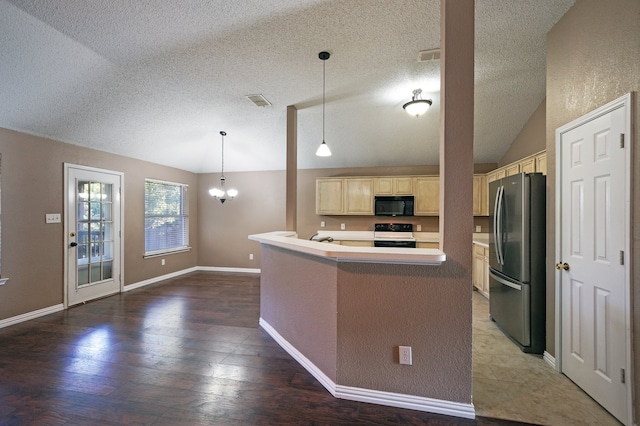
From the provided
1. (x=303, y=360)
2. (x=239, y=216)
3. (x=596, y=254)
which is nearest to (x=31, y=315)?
(x=239, y=216)

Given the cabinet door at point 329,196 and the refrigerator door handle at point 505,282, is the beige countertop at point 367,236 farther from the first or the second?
the refrigerator door handle at point 505,282

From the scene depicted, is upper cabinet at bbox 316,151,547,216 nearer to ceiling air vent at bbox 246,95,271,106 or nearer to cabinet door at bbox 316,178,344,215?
cabinet door at bbox 316,178,344,215

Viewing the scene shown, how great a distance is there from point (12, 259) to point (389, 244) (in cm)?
539

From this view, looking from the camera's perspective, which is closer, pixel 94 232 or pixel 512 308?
pixel 512 308

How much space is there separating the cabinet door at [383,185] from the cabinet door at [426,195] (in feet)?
1.48

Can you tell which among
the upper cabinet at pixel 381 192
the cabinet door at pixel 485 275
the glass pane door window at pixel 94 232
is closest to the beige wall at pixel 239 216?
the upper cabinet at pixel 381 192

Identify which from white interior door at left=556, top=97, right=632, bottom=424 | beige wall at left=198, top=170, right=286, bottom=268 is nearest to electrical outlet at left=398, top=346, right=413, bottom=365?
white interior door at left=556, top=97, right=632, bottom=424

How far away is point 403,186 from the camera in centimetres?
517

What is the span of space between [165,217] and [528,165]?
648 cm

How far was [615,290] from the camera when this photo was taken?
70.0 inches

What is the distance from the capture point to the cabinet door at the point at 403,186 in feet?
16.9

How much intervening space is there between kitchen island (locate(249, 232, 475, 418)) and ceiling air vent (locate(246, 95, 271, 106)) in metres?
2.60

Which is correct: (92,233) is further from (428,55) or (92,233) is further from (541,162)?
(541,162)

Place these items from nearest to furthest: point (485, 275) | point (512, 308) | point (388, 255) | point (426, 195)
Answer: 1. point (388, 255)
2. point (512, 308)
3. point (485, 275)
4. point (426, 195)
